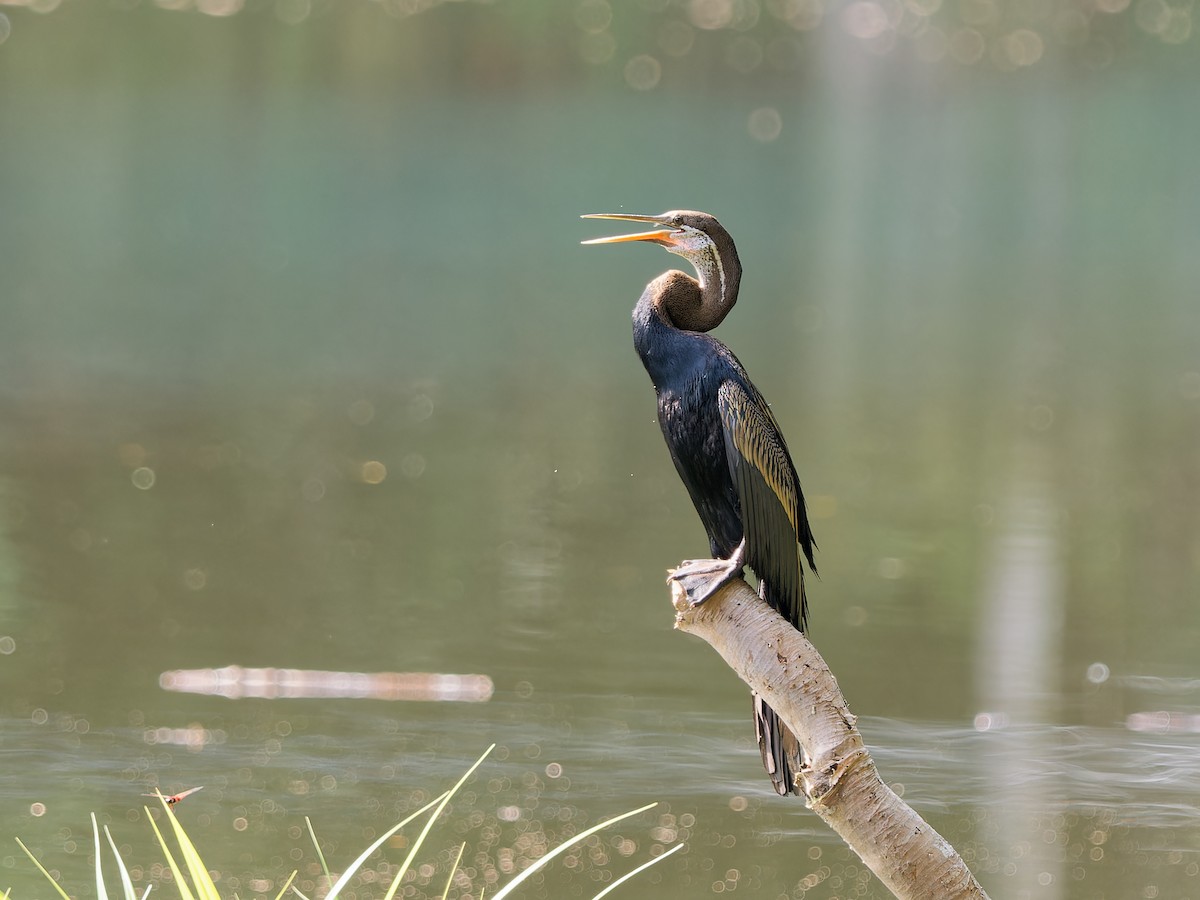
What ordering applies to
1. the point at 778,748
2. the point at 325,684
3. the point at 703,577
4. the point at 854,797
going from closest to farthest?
the point at 854,797 → the point at 703,577 → the point at 778,748 → the point at 325,684

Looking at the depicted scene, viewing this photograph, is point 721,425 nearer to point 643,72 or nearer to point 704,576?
point 704,576

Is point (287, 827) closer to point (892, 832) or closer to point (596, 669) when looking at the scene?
point (596, 669)

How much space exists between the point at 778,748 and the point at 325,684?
3.30 metres

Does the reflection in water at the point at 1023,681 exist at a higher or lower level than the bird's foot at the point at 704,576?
lower

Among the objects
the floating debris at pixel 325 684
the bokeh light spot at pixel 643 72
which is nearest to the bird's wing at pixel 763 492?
the floating debris at pixel 325 684

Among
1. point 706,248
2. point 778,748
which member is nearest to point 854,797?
point 778,748

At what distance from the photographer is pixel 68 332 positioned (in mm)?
13305

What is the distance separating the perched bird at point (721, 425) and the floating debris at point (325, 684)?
2898mm

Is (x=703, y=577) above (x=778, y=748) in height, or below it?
above

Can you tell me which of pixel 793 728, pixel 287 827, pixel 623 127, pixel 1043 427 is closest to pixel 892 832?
pixel 793 728

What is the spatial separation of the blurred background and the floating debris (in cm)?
9

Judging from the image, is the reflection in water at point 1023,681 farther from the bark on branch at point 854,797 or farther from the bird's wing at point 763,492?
the bark on branch at point 854,797

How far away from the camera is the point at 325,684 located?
6.54 m

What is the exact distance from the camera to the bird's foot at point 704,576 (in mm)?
3355
